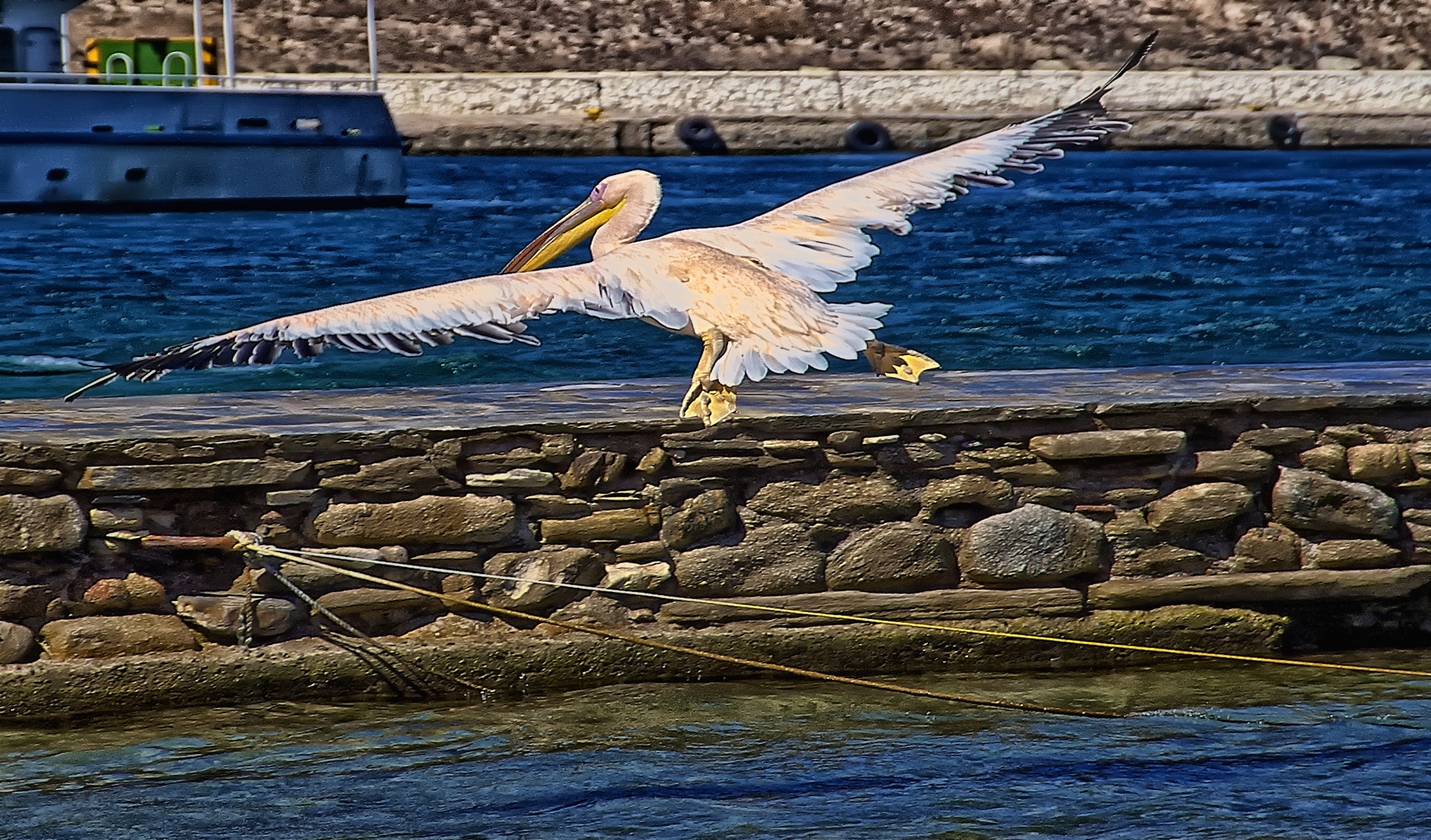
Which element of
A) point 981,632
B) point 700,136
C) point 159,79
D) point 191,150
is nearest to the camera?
point 981,632

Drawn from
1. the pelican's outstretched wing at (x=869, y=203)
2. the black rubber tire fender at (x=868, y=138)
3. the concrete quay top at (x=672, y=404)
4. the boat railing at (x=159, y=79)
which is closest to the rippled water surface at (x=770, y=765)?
the concrete quay top at (x=672, y=404)

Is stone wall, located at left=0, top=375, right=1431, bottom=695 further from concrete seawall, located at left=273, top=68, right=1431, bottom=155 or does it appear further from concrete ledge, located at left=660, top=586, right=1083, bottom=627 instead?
concrete seawall, located at left=273, top=68, right=1431, bottom=155

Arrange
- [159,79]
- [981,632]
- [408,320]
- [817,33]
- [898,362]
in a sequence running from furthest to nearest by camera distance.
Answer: [817,33] < [159,79] < [981,632] < [898,362] < [408,320]

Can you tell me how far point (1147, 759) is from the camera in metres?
4.57

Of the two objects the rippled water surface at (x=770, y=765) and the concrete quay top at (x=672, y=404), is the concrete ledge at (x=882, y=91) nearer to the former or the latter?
the concrete quay top at (x=672, y=404)

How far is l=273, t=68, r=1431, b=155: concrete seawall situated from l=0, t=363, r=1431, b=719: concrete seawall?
26977 mm

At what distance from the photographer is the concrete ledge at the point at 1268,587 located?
5.42 m

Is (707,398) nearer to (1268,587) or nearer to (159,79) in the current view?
(1268,587)

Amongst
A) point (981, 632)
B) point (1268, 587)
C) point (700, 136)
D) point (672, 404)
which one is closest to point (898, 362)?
point (981, 632)

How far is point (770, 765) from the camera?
15.0 ft

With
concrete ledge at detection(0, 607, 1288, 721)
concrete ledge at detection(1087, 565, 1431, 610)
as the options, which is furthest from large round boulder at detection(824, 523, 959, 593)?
concrete ledge at detection(1087, 565, 1431, 610)

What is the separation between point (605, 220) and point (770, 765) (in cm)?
144

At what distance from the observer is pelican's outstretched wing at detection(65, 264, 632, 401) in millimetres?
3889

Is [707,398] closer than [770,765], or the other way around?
[707,398]
